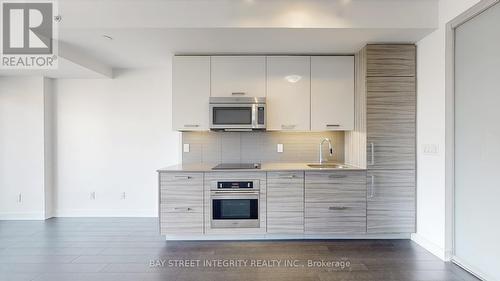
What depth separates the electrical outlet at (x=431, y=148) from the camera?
293cm

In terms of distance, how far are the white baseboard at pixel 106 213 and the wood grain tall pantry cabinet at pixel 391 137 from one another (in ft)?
10.4

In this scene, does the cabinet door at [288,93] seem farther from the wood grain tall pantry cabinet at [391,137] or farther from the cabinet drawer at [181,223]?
the cabinet drawer at [181,223]

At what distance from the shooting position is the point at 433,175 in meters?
2.98

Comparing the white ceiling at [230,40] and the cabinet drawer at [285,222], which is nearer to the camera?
the white ceiling at [230,40]

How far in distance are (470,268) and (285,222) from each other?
1.74 m

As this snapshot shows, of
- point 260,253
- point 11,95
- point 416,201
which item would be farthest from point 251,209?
point 11,95

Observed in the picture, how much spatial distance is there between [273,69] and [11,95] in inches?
155

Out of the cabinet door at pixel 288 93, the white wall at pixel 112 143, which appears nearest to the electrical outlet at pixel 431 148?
the cabinet door at pixel 288 93

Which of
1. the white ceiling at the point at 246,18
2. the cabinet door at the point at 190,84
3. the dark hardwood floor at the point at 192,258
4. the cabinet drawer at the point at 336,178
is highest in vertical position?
the white ceiling at the point at 246,18

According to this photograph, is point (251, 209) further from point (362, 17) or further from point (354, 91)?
point (362, 17)

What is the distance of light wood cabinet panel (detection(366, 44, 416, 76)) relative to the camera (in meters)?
3.28

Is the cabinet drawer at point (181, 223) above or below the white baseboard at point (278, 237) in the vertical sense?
above

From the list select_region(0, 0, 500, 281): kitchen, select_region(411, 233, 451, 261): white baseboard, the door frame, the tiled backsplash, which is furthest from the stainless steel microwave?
select_region(411, 233, 451, 261): white baseboard

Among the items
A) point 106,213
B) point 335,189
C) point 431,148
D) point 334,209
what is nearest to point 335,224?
point 334,209
